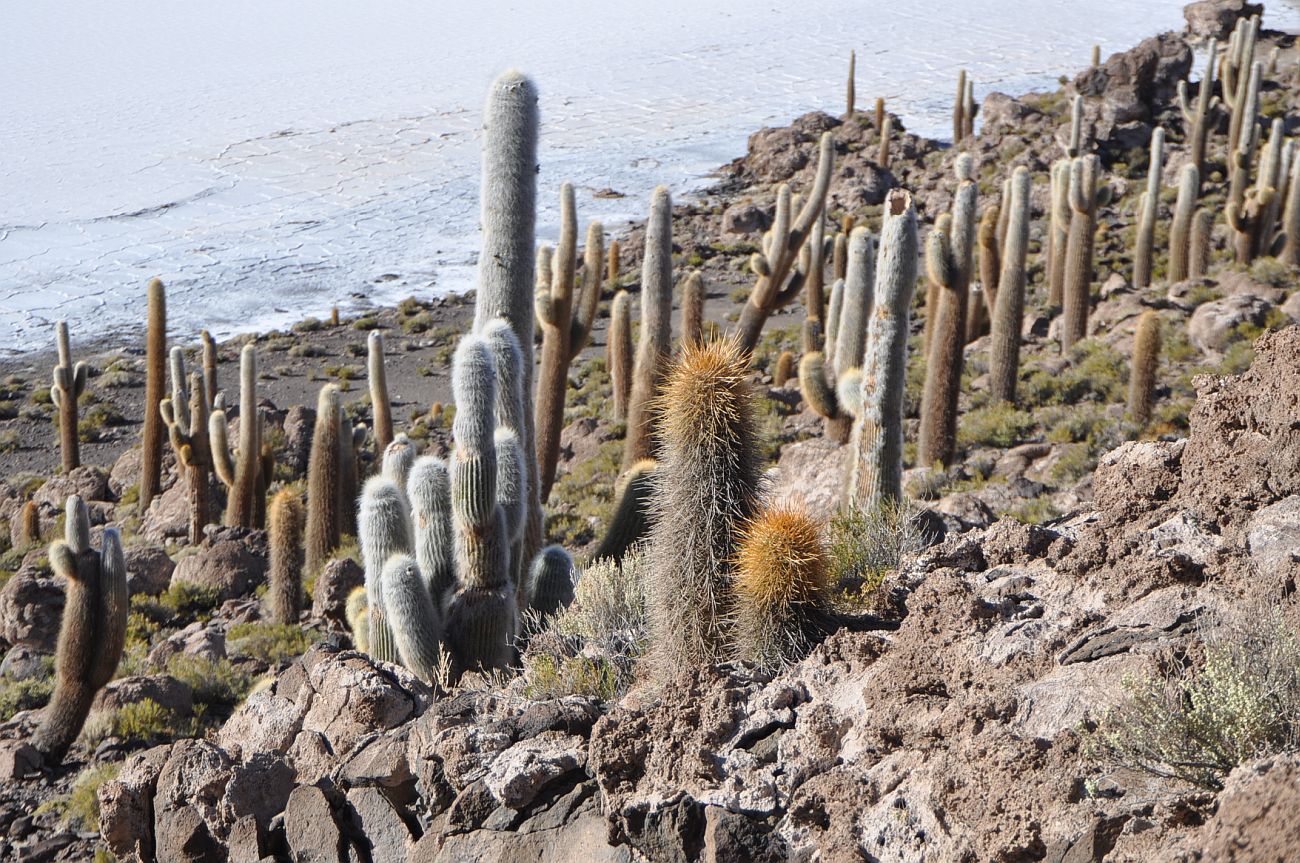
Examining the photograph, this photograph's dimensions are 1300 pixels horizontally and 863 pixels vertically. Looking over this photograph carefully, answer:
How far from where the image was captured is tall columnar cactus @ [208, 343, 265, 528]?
1590 cm

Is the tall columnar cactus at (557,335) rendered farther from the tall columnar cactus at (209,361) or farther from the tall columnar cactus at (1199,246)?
the tall columnar cactus at (1199,246)

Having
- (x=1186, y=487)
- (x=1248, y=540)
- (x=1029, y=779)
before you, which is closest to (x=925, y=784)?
(x=1029, y=779)

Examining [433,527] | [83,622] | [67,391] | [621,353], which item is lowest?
[67,391]

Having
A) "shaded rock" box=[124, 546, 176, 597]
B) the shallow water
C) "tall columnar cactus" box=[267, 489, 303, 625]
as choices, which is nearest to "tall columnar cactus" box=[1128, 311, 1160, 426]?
"tall columnar cactus" box=[267, 489, 303, 625]

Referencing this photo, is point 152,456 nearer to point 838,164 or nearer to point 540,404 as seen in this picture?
point 540,404

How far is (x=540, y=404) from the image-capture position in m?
13.9

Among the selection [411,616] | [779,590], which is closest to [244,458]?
[411,616]

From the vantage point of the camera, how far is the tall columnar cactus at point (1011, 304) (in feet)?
55.4

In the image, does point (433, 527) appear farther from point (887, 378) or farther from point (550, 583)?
point (887, 378)

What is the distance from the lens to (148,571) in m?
14.6

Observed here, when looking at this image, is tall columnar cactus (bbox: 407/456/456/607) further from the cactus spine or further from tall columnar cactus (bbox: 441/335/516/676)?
A: the cactus spine

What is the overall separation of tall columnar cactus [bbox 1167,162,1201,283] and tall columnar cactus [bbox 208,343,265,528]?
15.9 m

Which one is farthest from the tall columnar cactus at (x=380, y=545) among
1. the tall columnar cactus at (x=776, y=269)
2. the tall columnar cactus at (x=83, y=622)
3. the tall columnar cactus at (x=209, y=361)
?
the tall columnar cactus at (x=209, y=361)

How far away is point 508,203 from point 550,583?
9.58ft
